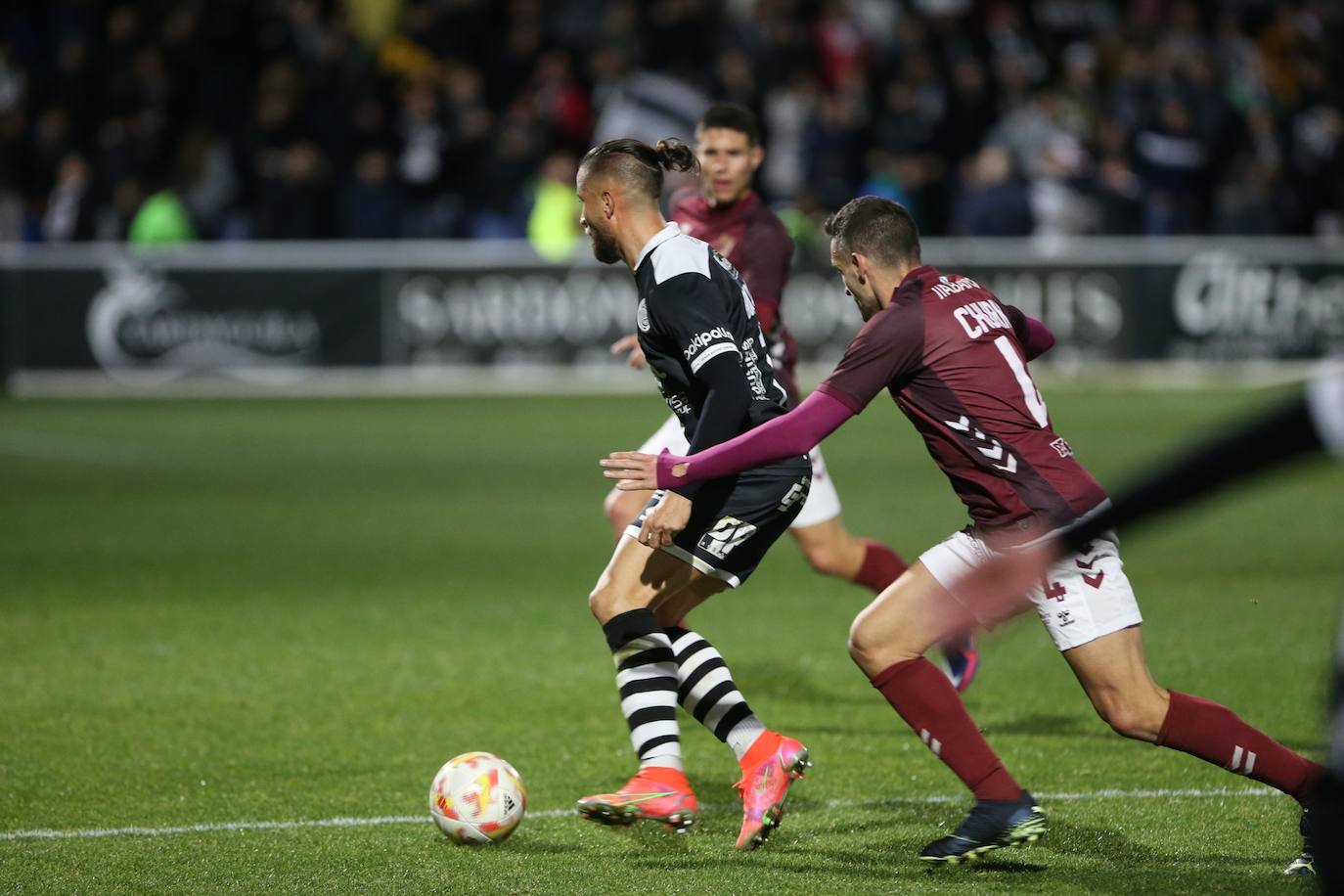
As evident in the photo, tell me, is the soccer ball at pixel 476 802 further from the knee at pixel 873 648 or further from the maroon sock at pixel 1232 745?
the maroon sock at pixel 1232 745

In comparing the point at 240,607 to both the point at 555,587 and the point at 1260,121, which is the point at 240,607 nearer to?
the point at 555,587

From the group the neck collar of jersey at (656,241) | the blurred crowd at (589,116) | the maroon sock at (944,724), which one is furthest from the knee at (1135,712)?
the blurred crowd at (589,116)

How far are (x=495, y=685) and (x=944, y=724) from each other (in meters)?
3.10

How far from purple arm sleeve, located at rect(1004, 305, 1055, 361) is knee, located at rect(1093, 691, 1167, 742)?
114 centimetres

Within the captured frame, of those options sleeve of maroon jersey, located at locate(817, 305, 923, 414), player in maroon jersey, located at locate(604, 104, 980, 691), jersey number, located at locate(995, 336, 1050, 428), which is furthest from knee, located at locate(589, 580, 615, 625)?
Answer: player in maroon jersey, located at locate(604, 104, 980, 691)

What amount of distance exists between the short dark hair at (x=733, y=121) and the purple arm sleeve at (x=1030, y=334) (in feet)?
8.30

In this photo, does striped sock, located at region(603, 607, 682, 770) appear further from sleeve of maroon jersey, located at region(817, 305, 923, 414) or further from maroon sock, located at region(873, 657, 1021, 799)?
sleeve of maroon jersey, located at region(817, 305, 923, 414)

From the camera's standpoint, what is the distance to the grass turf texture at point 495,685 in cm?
515

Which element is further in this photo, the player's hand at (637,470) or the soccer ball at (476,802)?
the soccer ball at (476,802)

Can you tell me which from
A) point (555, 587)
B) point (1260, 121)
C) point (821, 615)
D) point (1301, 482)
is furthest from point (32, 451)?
point (1260, 121)

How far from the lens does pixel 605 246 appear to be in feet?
18.4

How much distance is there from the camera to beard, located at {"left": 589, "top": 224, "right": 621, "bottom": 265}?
5.57 metres

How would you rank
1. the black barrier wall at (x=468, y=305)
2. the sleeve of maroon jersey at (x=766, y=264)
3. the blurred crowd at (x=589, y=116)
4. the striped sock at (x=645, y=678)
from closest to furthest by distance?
1. the striped sock at (x=645, y=678)
2. the sleeve of maroon jersey at (x=766, y=264)
3. the black barrier wall at (x=468, y=305)
4. the blurred crowd at (x=589, y=116)

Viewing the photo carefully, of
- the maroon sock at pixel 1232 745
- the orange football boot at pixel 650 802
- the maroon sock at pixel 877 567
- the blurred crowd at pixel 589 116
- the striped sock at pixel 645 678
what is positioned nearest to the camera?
the maroon sock at pixel 1232 745
